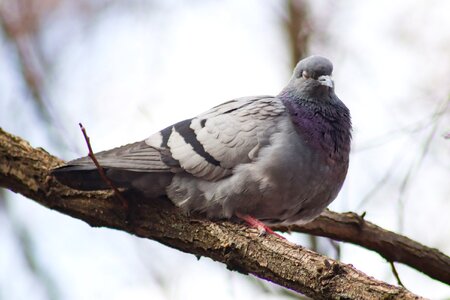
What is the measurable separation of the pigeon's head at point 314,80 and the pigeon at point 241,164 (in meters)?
0.23

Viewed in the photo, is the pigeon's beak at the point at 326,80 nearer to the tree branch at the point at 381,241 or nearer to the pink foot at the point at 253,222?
the tree branch at the point at 381,241

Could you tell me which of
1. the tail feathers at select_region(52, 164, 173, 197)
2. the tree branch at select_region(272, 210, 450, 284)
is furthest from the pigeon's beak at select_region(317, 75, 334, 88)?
the tail feathers at select_region(52, 164, 173, 197)

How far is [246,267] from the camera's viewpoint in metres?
4.53

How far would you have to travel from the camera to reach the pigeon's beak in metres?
5.52

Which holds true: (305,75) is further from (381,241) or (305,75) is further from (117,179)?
(117,179)

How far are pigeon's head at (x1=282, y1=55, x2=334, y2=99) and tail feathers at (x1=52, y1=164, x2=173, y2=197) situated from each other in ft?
4.53

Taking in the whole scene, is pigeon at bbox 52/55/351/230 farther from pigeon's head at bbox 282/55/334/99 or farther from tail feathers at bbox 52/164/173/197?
pigeon's head at bbox 282/55/334/99

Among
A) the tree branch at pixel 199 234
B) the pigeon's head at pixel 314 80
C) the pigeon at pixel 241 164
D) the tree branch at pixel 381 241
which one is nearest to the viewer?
the tree branch at pixel 199 234

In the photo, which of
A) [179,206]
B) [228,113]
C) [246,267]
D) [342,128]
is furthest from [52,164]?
[342,128]

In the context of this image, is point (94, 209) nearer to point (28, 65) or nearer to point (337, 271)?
point (337, 271)

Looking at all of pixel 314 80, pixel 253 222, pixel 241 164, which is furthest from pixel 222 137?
pixel 314 80

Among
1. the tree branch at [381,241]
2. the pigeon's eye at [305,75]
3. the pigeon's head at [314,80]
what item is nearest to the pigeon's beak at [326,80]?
the pigeon's head at [314,80]

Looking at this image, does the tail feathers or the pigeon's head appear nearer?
the tail feathers

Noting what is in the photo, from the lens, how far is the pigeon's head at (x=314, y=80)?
18.5ft
